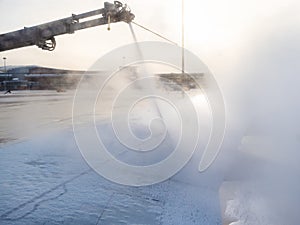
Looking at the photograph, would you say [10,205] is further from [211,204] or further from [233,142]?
[233,142]

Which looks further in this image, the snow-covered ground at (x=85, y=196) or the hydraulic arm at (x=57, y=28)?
the hydraulic arm at (x=57, y=28)

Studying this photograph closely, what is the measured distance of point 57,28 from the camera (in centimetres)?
737

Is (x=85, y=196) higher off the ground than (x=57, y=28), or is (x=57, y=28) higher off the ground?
(x=57, y=28)

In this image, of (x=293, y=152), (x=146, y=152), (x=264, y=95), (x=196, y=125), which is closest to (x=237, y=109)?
(x=264, y=95)

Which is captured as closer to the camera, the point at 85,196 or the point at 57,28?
the point at 85,196

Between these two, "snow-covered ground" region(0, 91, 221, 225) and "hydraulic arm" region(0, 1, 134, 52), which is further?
"hydraulic arm" region(0, 1, 134, 52)

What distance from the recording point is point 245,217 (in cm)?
313

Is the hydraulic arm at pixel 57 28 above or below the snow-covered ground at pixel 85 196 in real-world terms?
above

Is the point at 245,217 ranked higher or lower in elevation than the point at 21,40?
lower

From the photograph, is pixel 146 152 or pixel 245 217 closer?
pixel 245 217

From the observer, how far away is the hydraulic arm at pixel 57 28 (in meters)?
6.86

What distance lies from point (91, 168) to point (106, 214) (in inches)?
60.3

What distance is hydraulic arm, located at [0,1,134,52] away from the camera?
22.5 ft

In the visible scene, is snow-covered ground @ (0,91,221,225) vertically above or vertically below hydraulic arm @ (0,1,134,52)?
below
